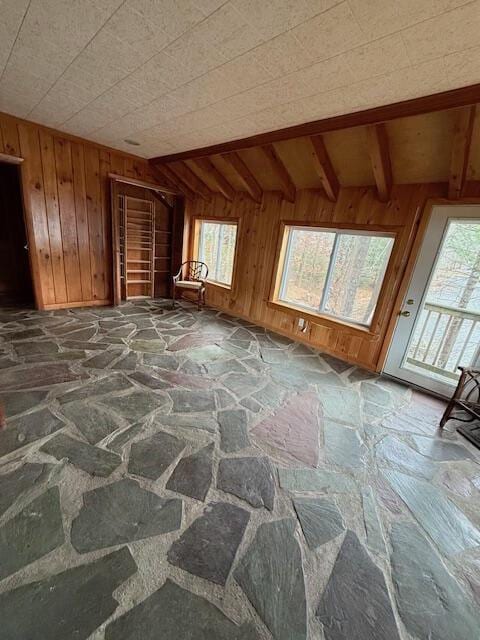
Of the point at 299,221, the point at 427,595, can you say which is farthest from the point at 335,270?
the point at 427,595

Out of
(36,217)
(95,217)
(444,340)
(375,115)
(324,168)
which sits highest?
(375,115)

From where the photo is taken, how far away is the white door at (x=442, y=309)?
251cm

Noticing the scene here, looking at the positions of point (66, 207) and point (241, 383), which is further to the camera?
point (66, 207)

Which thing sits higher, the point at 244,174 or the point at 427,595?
the point at 244,174

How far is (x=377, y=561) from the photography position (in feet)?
3.97

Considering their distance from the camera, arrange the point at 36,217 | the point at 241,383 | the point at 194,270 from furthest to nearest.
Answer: the point at 194,270 → the point at 36,217 → the point at 241,383

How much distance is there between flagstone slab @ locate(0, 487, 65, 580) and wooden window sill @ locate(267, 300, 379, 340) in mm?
3199

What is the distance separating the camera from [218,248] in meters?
5.08

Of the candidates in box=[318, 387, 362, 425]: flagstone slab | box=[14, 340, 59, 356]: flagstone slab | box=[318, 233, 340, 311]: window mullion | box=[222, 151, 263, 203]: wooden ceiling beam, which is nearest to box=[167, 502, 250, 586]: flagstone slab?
box=[318, 387, 362, 425]: flagstone slab

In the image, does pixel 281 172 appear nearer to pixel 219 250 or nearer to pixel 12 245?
pixel 219 250

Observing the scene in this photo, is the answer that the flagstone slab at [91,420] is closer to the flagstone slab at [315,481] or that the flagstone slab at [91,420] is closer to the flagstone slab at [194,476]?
the flagstone slab at [194,476]

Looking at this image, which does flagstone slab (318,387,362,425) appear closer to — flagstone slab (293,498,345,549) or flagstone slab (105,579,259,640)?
flagstone slab (293,498,345,549)

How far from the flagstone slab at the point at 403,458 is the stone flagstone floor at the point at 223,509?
1 cm

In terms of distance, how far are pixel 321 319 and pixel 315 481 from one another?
2.32m
